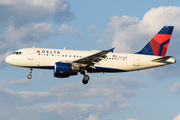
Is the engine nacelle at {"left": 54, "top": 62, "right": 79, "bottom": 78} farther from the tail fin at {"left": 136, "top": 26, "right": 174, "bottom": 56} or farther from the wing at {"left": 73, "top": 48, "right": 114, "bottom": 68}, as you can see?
the tail fin at {"left": 136, "top": 26, "right": 174, "bottom": 56}

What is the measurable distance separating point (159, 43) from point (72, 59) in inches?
599

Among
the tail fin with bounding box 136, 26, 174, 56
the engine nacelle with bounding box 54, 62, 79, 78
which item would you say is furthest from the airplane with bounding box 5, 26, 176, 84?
the tail fin with bounding box 136, 26, 174, 56

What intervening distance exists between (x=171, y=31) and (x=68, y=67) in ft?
63.6

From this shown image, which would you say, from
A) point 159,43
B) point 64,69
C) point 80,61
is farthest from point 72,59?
point 159,43

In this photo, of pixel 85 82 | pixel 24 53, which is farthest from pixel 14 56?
pixel 85 82

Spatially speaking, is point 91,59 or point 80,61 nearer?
point 80,61

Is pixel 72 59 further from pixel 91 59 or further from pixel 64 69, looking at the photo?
pixel 91 59

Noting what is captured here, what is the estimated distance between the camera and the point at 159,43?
51281 millimetres

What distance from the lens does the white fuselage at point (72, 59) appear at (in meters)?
45.1

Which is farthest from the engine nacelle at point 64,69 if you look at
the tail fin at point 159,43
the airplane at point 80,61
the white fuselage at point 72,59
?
the tail fin at point 159,43

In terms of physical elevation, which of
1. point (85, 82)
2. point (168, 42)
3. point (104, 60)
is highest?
point (168, 42)

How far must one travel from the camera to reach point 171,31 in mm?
52250

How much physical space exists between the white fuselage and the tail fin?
2.39 meters

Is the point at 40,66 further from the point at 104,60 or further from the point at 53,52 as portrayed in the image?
the point at 104,60
